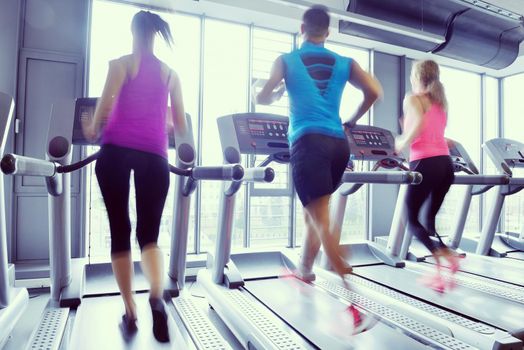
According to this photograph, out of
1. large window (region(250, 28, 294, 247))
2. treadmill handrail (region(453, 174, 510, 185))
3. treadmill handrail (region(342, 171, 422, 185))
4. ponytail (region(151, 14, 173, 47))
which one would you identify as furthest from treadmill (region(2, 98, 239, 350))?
treadmill handrail (region(453, 174, 510, 185))

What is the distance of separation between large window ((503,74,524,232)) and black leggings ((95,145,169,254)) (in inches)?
246

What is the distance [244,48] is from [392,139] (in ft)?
7.15

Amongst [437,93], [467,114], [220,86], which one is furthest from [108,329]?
[467,114]

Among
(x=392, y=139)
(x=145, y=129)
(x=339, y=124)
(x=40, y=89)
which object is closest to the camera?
(x=145, y=129)

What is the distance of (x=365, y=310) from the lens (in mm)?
2174

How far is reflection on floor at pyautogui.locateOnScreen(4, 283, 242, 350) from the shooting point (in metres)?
1.80

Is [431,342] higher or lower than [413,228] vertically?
lower

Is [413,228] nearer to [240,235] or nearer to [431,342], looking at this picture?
[431,342]

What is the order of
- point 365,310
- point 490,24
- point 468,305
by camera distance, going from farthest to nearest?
point 490,24 → point 468,305 → point 365,310

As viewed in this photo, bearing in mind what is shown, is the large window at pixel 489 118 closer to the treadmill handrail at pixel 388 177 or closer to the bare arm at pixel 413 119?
the bare arm at pixel 413 119

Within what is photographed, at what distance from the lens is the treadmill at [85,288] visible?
5.87 ft

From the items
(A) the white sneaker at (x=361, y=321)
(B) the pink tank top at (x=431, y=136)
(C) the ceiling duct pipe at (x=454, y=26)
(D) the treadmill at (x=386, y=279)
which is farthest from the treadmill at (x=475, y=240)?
(A) the white sneaker at (x=361, y=321)

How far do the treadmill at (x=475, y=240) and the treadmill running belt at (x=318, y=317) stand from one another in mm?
1324

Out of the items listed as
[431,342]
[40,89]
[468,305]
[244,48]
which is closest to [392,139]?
[468,305]
